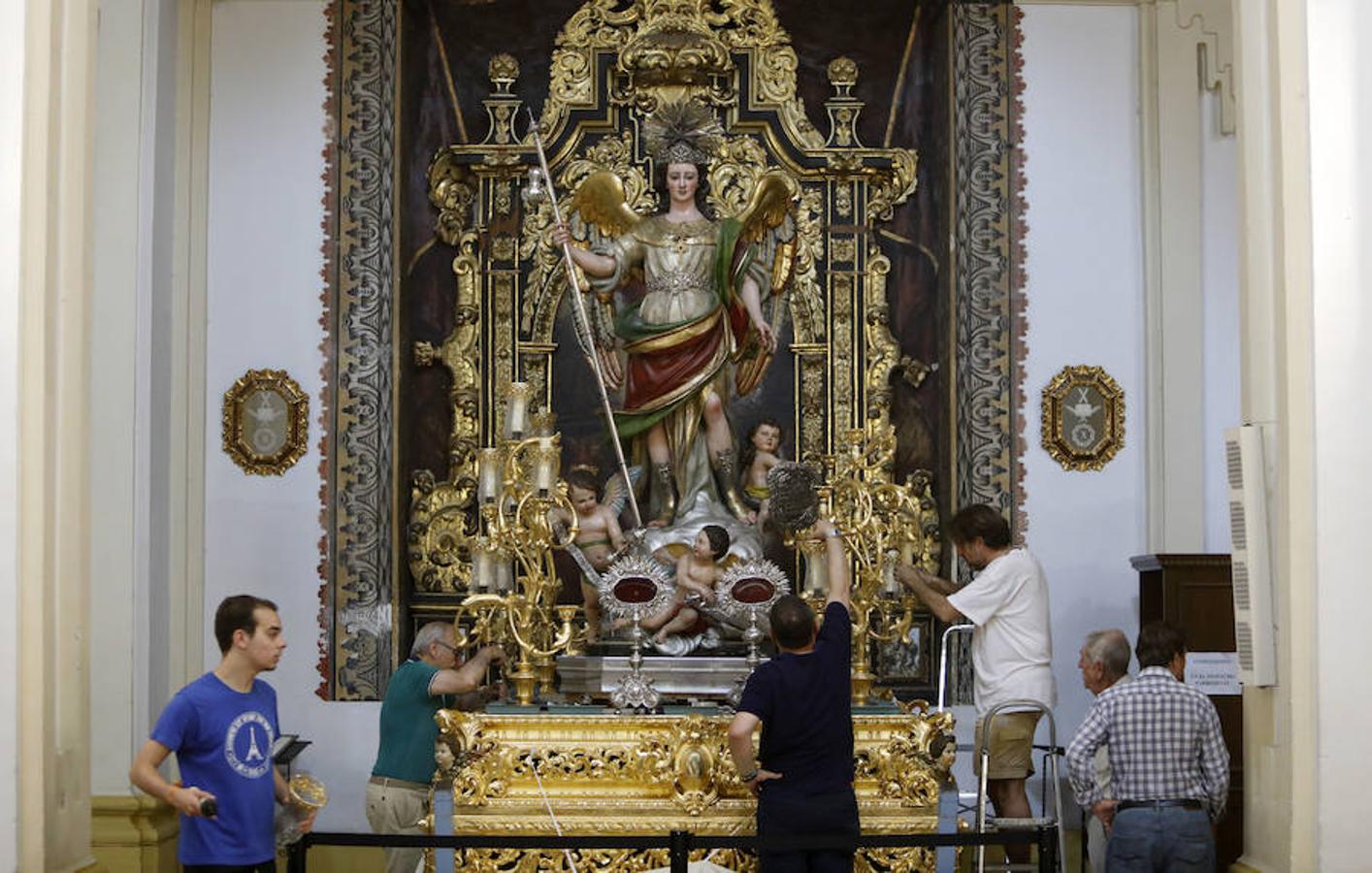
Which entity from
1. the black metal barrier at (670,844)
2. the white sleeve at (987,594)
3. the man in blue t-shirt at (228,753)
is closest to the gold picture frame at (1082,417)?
the white sleeve at (987,594)

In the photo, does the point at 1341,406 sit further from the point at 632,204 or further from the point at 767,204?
the point at 632,204

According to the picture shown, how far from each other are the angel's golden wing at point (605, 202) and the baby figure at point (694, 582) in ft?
8.20

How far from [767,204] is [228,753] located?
6.13m

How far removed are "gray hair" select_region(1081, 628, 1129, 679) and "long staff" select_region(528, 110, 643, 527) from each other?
120 inches

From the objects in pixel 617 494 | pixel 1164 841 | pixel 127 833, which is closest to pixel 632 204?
pixel 617 494

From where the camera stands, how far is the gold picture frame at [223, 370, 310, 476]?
11117mm

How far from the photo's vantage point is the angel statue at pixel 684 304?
451 inches

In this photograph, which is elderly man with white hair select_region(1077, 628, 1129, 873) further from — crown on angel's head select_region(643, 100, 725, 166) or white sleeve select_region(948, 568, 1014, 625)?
crown on angel's head select_region(643, 100, 725, 166)

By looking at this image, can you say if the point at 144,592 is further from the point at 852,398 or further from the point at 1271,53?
the point at 1271,53

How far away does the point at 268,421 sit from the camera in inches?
439

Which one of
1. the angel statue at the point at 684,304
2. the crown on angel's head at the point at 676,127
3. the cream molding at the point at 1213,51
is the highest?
the cream molding at the point at 1213,51

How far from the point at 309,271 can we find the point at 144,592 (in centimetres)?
217

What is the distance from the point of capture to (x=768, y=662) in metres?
7.51

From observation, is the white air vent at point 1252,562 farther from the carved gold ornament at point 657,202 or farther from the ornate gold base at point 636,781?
the carved gold ornament at point 657,202
